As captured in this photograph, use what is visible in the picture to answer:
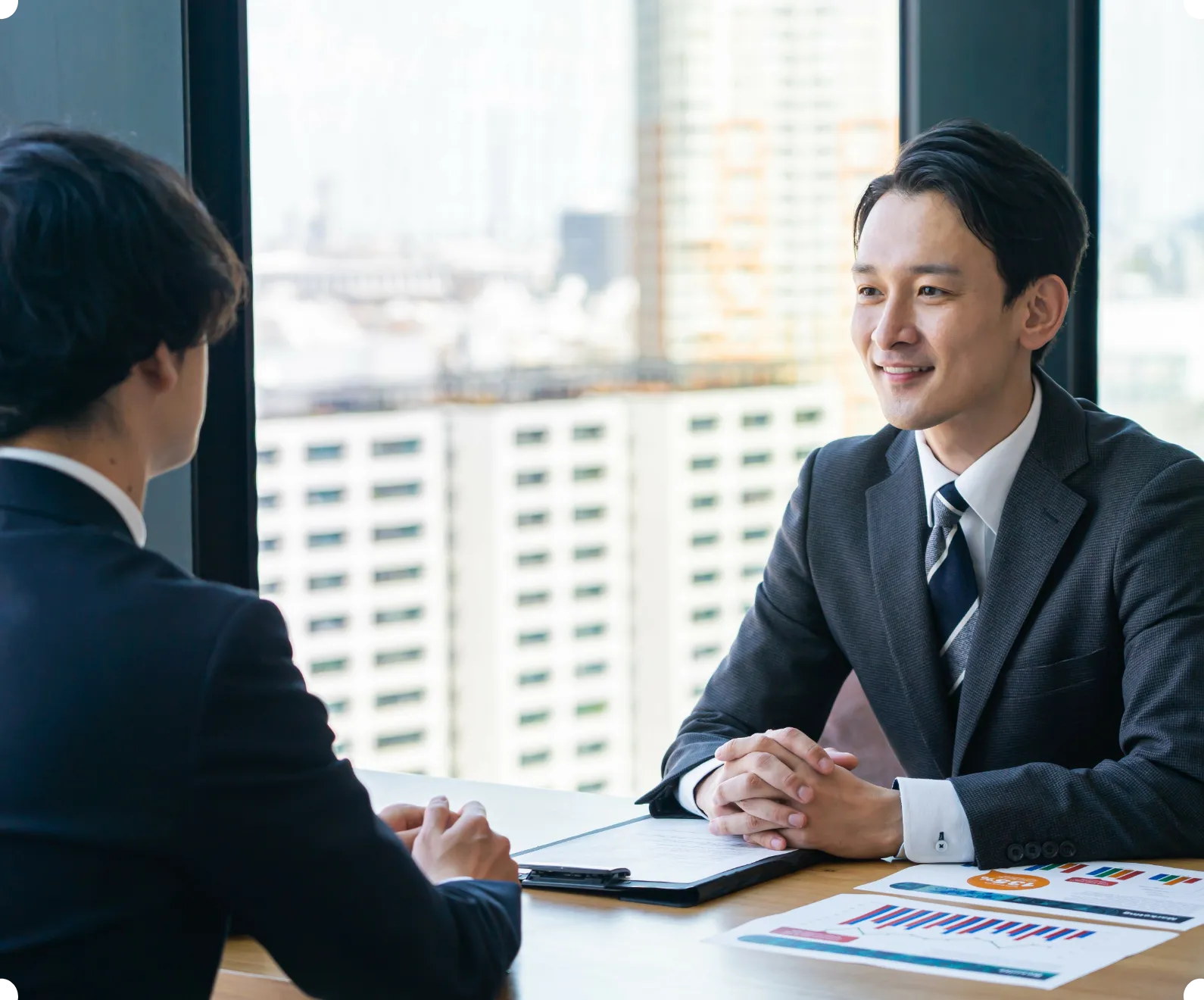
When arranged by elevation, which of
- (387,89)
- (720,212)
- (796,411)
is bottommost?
(796,411)

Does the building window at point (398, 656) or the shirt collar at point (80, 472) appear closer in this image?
the shirt collar at point (80, 472)

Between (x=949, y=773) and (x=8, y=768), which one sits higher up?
(x=8, y=768)

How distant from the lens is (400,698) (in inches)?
1876

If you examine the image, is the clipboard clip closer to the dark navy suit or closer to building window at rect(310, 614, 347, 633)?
the dark navy suit

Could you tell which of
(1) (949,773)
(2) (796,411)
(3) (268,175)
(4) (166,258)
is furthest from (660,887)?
(2) (796,411)

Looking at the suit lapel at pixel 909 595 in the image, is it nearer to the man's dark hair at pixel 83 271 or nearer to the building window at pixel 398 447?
the man's dark hair at pixel 83 271

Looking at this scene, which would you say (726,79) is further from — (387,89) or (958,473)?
(958,473)

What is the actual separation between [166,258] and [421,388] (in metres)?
43.4

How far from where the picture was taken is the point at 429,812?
1323 mm

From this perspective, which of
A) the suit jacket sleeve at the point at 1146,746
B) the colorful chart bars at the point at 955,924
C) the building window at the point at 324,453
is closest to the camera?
the colorful chart bars at the point at 955,924

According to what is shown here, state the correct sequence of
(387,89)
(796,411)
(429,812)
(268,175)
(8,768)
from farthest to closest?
(796,411)
(387,89)
(268,175)
(429,812)
(8,768)

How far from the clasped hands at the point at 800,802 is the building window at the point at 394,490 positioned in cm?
4150

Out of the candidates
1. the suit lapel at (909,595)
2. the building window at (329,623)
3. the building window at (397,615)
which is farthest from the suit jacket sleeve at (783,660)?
the building window at (397,615)

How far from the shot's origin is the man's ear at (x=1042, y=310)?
6.37ft
